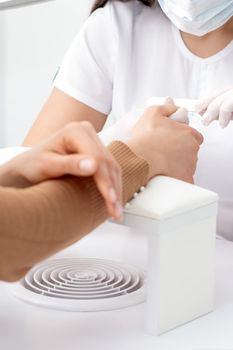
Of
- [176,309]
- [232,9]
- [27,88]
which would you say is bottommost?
[27,88]

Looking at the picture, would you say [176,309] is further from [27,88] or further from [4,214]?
[27,88]

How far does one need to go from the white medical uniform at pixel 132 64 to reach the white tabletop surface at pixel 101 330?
570 millimetres

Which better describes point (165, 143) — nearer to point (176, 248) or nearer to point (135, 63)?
point (176, 248)

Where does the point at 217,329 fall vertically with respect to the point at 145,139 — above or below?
below

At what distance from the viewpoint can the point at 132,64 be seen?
1.21 metres

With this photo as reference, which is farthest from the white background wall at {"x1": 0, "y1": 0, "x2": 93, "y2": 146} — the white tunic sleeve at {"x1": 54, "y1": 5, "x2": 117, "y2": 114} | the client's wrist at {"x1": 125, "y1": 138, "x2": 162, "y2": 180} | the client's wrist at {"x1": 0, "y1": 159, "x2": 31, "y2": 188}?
the client's wrist at {"x1": 0, "y1": 159, "x2": 31, "y2": 188}

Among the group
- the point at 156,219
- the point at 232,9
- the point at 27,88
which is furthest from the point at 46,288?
the point at 27,88

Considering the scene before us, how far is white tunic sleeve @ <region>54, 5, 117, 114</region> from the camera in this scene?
1220 mm

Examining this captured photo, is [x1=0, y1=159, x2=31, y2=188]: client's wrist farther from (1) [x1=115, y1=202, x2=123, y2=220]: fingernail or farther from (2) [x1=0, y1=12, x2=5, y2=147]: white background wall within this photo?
(2) [x1=0, y1=12, x2=5, y2=147]: white background wall

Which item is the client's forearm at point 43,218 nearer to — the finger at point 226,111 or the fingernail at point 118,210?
the fingernail at point 118,210

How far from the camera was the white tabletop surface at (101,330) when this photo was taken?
1.85 feet

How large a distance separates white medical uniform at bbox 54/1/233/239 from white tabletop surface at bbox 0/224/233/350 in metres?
0.57

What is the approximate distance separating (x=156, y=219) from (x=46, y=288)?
0.16 meters

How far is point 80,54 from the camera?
123 centimetres
